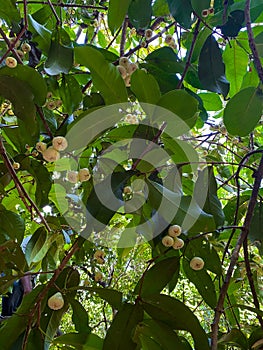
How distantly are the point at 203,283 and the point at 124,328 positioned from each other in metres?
0.21

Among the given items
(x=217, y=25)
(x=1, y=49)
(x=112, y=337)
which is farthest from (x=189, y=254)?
(x=1, y=49)

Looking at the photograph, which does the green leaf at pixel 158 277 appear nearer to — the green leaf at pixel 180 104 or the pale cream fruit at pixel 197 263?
the pale cream fruit at pixel 197 263

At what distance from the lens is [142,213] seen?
76 centimetres

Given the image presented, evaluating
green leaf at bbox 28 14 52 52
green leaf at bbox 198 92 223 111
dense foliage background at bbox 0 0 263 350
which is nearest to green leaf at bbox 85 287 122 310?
dense foliage background at bbox 0 0 263 350

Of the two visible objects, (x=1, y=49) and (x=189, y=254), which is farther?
(x=1, y=49)

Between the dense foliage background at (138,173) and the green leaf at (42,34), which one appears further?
the green leaf at (42,34)

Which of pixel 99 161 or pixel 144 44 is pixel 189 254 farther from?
pixel 144 44

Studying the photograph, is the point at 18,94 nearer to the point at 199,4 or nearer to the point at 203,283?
the point at 199,4

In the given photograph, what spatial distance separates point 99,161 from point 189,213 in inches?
9.9

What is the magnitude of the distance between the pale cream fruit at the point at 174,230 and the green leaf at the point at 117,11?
405 millimetres

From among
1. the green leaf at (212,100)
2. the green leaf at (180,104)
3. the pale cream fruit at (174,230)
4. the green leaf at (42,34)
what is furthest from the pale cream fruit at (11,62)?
the green leaf at (212,100)

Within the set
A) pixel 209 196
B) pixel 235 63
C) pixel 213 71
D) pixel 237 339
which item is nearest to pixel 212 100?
pixel 235 63

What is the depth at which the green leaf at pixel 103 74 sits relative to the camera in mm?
677

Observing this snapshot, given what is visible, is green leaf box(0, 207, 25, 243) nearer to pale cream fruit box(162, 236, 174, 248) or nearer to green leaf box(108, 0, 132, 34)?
pale cream fruit box(162, 236, 174, 248)
